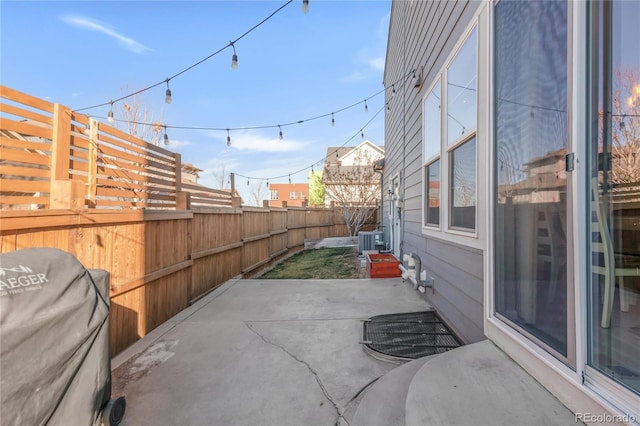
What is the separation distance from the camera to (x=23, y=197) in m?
1.98

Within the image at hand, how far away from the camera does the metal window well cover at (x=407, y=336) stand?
2.43 meters

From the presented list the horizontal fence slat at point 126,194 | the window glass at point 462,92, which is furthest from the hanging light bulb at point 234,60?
the window glass at point 462,92

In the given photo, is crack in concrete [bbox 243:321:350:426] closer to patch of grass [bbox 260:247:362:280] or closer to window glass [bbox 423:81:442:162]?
window glass [bbox 423:81:442:162]

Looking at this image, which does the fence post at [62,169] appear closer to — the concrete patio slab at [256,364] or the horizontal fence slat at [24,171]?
the horizontal fence slat at [24,171]

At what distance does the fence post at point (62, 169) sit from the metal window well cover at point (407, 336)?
2.76 m

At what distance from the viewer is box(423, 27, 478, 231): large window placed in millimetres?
2432

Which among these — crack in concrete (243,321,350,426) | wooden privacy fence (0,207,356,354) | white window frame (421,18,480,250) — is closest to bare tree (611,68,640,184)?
white window frame (421,18,480,250)

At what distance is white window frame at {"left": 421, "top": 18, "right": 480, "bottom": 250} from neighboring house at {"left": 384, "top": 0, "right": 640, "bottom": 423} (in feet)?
0.06

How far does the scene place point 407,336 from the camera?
109 inches

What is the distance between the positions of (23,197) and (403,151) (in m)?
5.33

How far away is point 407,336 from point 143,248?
2898 mm

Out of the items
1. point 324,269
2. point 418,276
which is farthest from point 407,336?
point 324,269

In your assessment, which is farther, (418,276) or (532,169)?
(418,276)

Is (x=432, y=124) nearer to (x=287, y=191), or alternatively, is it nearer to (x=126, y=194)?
(x=126, y=194)
